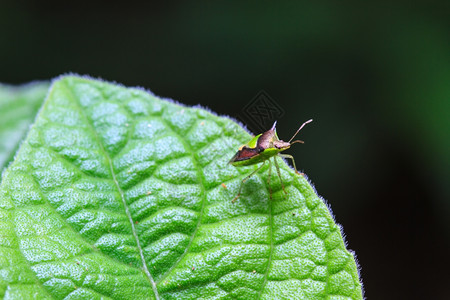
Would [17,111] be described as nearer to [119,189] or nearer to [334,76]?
[119,189]

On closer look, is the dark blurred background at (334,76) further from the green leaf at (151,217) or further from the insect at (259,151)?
the green leaf at (151,217)

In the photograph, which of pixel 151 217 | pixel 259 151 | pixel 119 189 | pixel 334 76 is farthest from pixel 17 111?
pixel 334 76

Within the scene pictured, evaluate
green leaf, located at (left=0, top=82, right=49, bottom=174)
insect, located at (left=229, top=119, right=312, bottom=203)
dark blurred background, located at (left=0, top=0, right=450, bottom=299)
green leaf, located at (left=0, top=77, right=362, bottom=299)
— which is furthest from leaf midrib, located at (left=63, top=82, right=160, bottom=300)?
dark blurred background, located at (left=0, top=0, right=450, bottom=299)

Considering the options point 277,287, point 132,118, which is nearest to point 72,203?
Result: point 132,118

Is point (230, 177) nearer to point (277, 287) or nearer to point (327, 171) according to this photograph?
point (277, 287)

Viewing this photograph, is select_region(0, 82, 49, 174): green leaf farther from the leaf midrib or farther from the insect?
the insect

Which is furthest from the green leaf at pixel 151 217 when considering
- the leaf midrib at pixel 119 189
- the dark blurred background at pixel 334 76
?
the dark blurred background at pixel 334 76
